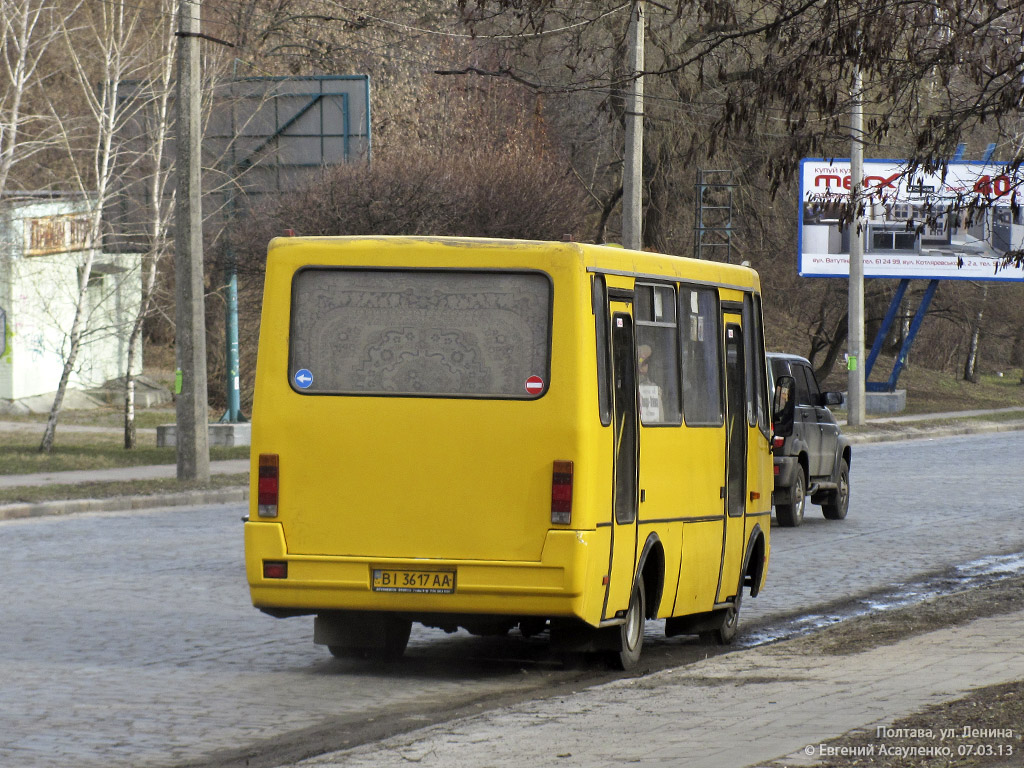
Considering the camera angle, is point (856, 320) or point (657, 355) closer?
point (657, 355)

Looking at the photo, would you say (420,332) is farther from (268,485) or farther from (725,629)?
(725,629)

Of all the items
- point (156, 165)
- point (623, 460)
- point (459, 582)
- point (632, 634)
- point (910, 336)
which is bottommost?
point (632, 634)

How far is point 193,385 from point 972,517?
35.2 feet

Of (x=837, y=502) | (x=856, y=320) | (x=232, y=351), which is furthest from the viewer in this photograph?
(x=856, y=320)

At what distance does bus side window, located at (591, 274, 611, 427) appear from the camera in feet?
30.0

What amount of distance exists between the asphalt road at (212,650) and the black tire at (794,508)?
280 millimetres

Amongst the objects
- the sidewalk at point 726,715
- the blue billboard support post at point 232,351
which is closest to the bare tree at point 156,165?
the blue billboard support post at point 232,351

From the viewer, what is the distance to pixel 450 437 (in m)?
9.08

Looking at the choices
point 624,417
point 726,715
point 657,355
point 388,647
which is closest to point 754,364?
point 657,355

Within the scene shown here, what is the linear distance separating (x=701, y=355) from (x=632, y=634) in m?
1.88

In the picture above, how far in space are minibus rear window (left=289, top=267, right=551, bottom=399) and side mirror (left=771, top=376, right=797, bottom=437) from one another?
14.0ft

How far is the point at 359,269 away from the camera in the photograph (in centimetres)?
929

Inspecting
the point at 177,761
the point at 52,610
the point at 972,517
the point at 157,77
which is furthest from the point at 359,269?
the point at 157,77

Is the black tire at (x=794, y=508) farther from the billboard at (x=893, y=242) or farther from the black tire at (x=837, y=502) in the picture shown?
the billboard at (x=893, y=242)
